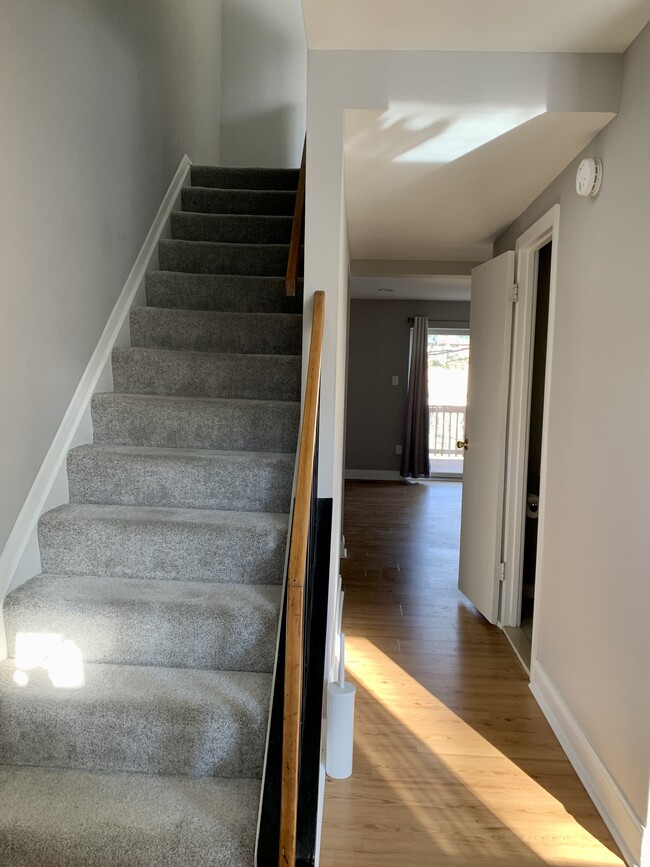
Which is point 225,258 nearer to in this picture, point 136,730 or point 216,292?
point 216,292

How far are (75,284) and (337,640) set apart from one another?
195cm

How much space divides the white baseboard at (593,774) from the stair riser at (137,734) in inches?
43.1

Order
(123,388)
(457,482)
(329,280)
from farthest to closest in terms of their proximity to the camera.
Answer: (457,482) < (123,388) < (329,280)

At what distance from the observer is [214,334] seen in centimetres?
302

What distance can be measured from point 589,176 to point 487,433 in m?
1.63

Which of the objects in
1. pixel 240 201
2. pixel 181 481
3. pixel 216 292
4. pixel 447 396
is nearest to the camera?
pixel 181 481

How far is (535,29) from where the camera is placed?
1.85m

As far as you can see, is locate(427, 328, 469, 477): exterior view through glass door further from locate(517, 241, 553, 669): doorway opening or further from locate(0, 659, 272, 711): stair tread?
locate(0, 659, 272, 711): stair tread

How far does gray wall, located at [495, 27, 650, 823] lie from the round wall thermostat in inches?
1.2

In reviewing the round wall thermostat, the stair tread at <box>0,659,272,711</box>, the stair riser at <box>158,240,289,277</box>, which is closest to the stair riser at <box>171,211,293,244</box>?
the stair riser at <box>158,240,289,277</box>

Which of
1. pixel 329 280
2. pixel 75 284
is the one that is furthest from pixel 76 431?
pixel 329 280

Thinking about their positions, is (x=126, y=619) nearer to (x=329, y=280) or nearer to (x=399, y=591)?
(x=329, y=280)

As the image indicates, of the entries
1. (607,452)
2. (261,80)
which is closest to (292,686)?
(607,452)

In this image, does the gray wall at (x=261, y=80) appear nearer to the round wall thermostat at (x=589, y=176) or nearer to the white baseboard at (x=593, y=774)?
A: the round wall thermostat at (x=589, y=176)
